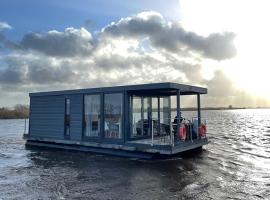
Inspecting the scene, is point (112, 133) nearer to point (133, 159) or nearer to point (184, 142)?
point (133, 159)

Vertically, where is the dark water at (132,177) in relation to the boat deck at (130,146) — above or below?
below

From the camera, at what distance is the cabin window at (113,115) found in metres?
14.5

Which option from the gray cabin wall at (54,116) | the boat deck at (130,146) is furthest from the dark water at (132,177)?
the gray cabin wall at (54,116)

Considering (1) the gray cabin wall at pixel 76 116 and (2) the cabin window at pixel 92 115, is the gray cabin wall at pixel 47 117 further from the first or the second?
(2) the cabin window at pixel 92 115

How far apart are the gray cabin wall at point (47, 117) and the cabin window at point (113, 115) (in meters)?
3.49

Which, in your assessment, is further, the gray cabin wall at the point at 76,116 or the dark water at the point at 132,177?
the gray cabin wall at the point at 76,116

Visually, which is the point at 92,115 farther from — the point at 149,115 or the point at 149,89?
the point at 149,89

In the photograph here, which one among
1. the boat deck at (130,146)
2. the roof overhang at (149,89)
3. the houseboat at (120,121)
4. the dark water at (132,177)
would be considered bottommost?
the dark water at (132,177)

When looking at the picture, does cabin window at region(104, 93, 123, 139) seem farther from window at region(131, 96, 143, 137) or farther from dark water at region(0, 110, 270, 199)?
dark water at region(0, 110, 270, 199)

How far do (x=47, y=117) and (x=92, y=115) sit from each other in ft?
13.5

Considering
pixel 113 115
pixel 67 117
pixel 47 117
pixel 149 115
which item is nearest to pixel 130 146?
pixel 113 115

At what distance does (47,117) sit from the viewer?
18.2 meters

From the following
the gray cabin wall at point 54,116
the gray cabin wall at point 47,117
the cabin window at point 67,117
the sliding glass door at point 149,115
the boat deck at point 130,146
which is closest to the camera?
the boat deck at point 130,146

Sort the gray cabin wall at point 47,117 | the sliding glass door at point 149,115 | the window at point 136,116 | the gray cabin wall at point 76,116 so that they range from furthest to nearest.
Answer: the gray cabin wall at point 47,117 < the gray cabin wall at point 76,116 < the sliding glass door at point 149,115 < the window at point 136,116
